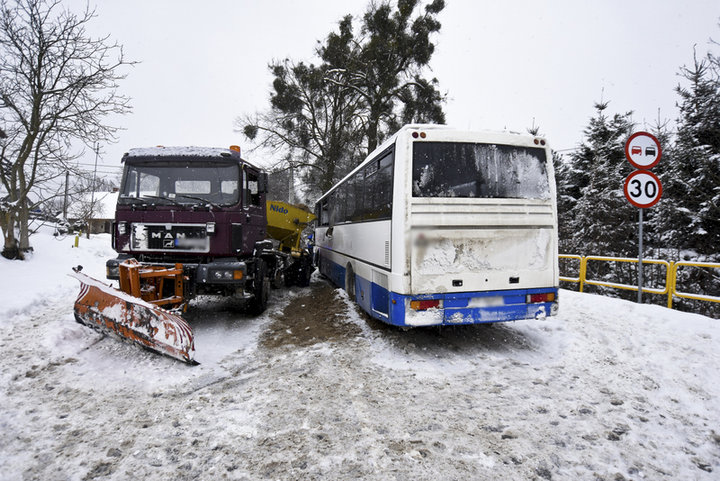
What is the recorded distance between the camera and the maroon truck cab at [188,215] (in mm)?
6129

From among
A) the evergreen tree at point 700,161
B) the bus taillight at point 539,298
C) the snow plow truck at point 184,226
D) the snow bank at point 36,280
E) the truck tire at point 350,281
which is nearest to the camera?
the bus taillight at point 539,298

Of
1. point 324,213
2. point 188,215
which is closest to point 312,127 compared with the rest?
point 324,213

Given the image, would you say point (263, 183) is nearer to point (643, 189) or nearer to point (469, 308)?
point (469, 308)

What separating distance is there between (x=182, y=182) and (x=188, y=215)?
2.05 ft

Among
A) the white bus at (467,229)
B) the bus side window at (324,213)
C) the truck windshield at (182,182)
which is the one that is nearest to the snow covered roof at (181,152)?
the truck windshield at (182,182)

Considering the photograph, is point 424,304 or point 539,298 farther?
point 539,298

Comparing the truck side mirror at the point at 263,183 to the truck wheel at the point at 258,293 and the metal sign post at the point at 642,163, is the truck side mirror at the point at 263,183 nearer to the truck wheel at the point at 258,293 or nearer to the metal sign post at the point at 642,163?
the truck wheel at the point at 258,293

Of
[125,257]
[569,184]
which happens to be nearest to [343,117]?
[569,184]

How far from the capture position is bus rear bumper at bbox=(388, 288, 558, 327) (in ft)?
15.3

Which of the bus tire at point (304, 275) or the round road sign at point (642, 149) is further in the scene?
the bus tire at point (304, 275)

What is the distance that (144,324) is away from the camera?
4488 millimetres

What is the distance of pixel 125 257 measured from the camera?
20.3 feet

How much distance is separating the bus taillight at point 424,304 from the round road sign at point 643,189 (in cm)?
419

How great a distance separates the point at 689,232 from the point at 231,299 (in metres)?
14.0
